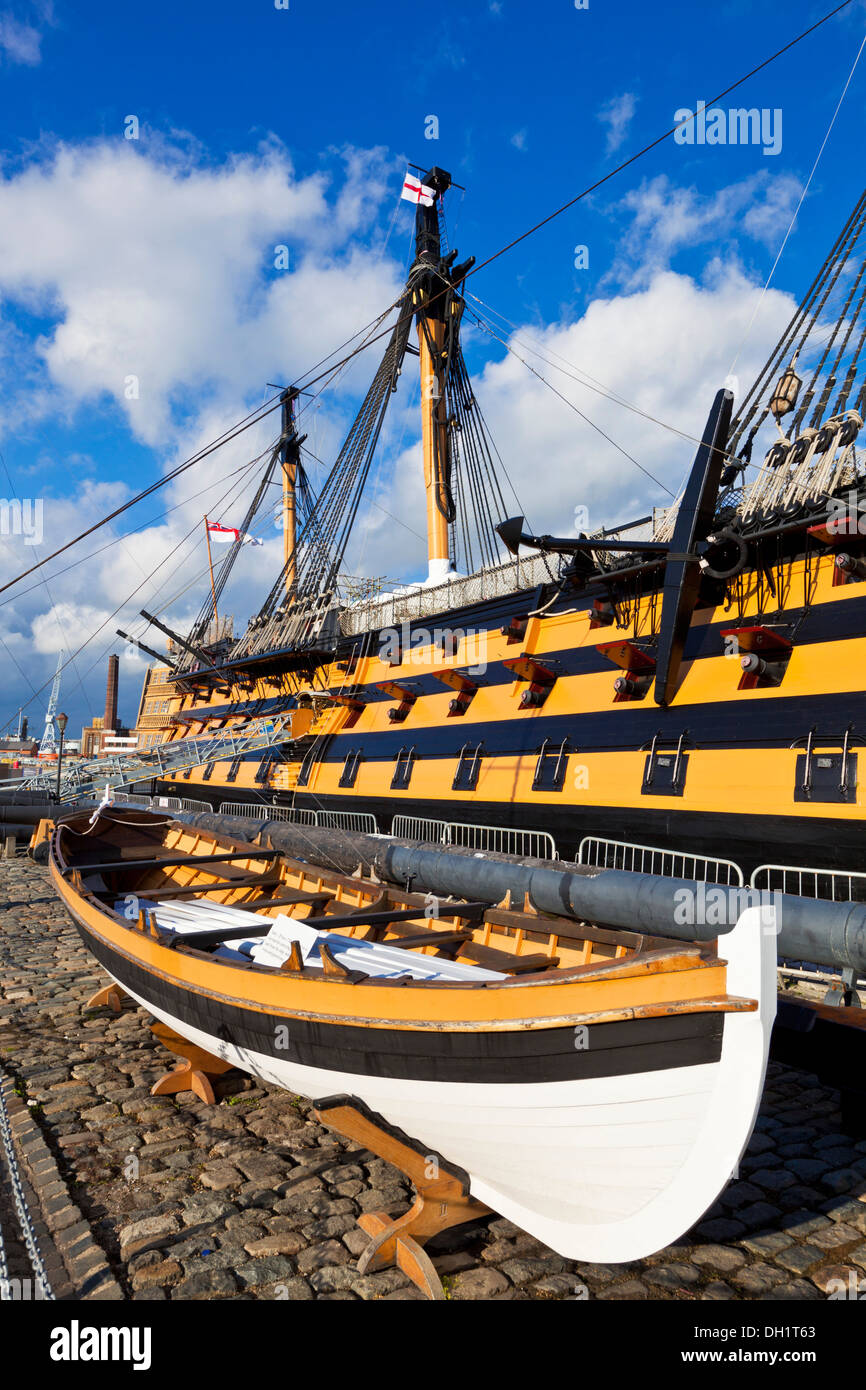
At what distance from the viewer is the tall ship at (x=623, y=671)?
10445mm

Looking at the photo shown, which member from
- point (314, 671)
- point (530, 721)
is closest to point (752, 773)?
point (530, 721)

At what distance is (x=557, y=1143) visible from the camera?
3.83 metres

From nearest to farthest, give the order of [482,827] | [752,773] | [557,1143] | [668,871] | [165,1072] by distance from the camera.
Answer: [557,1143] → [165,1072] → [752,773] → [668,871] → [482,827]

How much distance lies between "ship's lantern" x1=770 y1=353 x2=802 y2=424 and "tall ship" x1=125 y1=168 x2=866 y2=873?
0.04 meters

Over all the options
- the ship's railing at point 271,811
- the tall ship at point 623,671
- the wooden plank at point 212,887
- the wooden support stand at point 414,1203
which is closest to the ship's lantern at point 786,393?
the tall ship at point 623,671

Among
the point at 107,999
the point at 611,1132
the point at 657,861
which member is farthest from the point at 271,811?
the point at 611,1132

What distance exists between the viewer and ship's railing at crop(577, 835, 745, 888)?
10914mm

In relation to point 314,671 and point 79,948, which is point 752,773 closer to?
point 79,948

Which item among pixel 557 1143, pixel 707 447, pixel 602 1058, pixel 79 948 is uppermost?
pixel 707 447

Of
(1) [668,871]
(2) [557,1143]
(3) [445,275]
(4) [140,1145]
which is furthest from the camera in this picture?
(3) [445,275]

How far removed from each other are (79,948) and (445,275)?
72.2 feet

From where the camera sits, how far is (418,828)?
17.3 m

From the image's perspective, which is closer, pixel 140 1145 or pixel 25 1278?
pixel 25 1278

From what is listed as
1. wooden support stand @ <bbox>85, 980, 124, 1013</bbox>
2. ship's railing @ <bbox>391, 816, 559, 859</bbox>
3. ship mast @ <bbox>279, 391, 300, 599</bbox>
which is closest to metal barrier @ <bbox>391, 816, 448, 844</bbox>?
ship's railing @ <bbox>391, 816, 559, 859</bbox>
